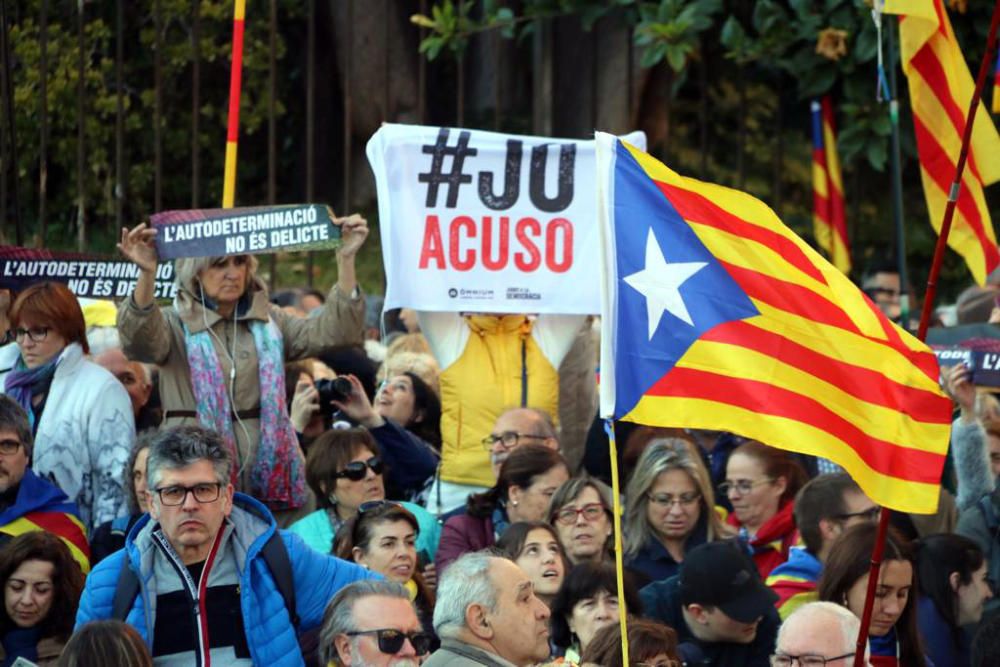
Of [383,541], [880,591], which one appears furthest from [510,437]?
[880,591]

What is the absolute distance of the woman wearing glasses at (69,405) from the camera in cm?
793

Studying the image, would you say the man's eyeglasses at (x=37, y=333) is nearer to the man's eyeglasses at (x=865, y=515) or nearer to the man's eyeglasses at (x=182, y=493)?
the man's eyeglasses at (x=182, y=493)

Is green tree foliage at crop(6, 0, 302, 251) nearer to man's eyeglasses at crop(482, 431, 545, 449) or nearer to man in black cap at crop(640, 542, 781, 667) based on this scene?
man's eyeglasses at crop(482, 431, 545, 449)

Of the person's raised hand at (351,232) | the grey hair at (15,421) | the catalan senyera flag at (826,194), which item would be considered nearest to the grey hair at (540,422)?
the person's raised hand at (351,232)

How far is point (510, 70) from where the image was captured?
591 inches

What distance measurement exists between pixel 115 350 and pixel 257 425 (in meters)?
1.14

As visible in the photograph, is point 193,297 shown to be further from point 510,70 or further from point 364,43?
point 510,70

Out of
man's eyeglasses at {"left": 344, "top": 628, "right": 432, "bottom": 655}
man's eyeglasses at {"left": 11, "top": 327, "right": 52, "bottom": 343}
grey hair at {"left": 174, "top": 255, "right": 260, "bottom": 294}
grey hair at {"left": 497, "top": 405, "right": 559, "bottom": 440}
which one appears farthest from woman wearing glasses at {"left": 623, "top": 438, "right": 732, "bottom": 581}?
man's eyeglasses at {"left": 11, "top": 327, "right": 52, "bottom": 343}

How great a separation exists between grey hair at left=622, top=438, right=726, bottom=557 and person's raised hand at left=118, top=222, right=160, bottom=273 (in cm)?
202

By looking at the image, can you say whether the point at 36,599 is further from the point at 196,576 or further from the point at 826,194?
the point at 826,194

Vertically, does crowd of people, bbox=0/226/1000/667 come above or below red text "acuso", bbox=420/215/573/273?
below

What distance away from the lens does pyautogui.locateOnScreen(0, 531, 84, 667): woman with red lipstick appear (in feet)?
22.5

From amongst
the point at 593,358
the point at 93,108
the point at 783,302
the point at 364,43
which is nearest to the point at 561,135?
the point at 364,43

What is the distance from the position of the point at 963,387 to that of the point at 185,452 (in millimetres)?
3369
